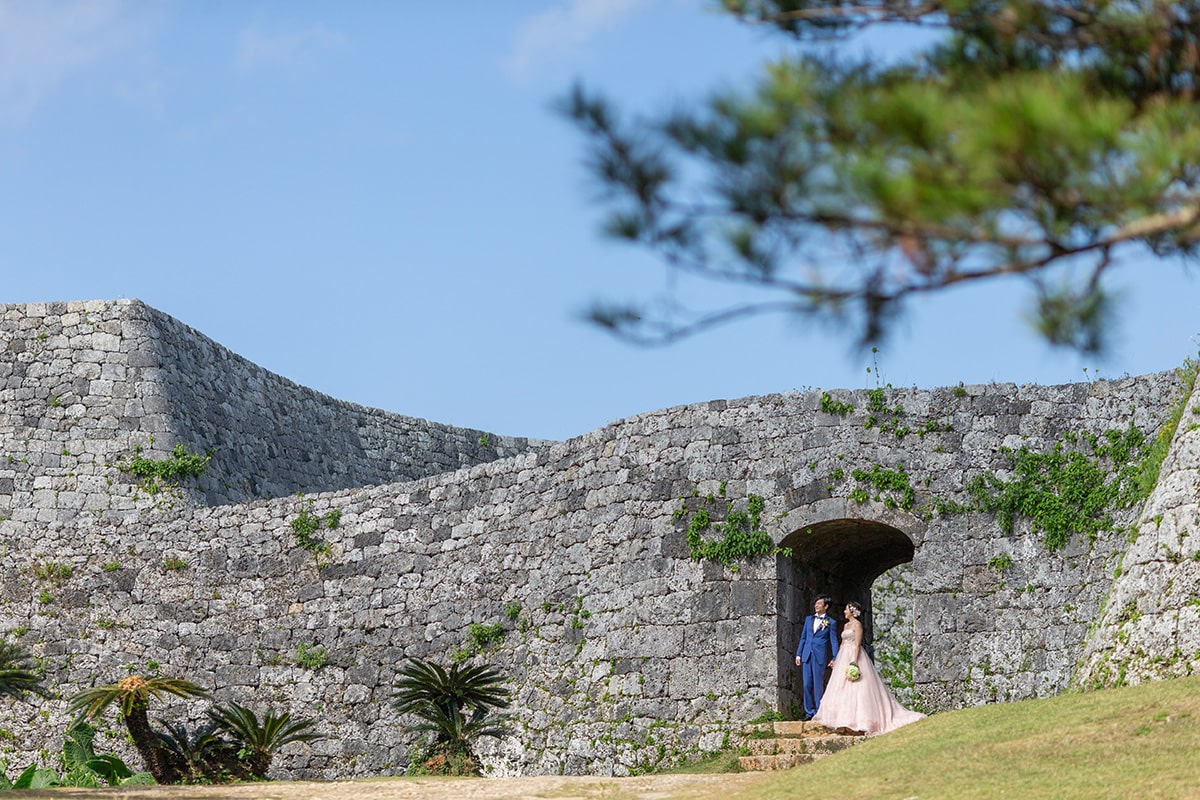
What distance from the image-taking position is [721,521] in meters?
14.3

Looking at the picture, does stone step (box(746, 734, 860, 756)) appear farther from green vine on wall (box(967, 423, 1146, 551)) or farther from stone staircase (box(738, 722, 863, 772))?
green vine on wall (box(967, 423, 1146, 551))

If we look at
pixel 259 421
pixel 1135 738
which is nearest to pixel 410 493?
pixel 259 421

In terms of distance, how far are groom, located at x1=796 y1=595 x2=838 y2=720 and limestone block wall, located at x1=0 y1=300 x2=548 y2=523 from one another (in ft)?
30.5

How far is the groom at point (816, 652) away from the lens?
44.2 feet

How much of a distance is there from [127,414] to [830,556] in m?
9.77

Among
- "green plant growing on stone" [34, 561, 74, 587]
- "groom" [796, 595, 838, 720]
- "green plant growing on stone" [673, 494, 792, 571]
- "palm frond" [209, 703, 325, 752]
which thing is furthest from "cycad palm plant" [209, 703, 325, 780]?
"groom" [796, 595, 838, 720]

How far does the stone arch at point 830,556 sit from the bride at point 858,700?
70cm

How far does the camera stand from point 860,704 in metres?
12.8

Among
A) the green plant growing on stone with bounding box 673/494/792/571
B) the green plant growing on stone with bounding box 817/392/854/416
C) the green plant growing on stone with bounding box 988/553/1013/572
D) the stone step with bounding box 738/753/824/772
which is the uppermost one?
the green plant growing on stone with bounding box 817/392/854/416

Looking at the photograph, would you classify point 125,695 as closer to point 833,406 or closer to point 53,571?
point 53,571

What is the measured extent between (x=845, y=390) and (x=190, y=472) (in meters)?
9.36

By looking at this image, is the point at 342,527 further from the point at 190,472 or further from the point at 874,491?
the point at 874,491

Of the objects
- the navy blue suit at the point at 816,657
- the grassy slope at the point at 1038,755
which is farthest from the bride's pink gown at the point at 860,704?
the grassy slope at the point at 1038,755

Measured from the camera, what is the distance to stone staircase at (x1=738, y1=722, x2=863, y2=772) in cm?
1197
